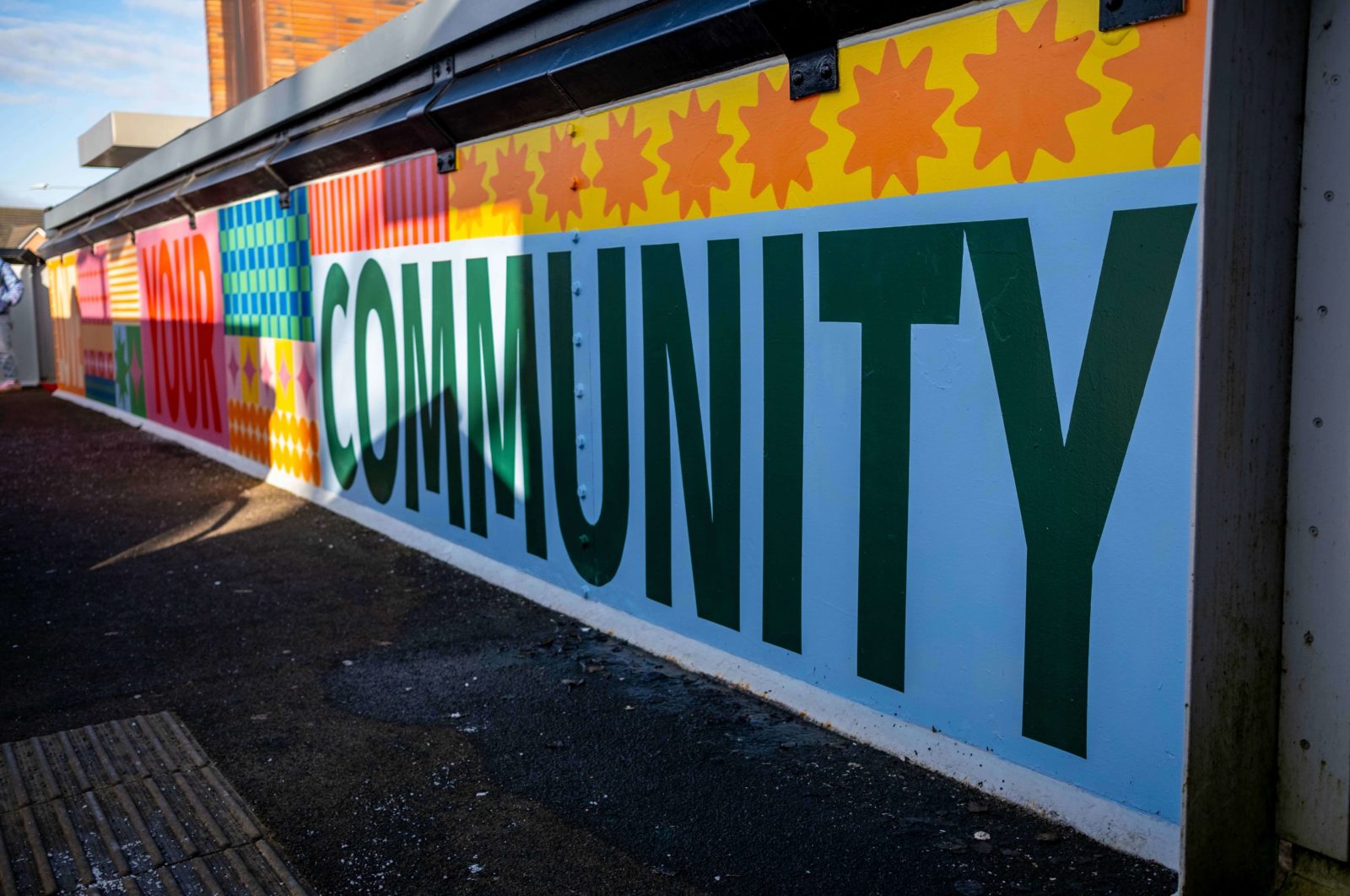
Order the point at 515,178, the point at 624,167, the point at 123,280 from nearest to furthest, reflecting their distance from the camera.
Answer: the point at 624,167, the point at 515,178, the point at 123,280

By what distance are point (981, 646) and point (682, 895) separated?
124 cm

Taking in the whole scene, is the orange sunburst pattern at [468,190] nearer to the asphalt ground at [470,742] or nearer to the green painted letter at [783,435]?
the asphalt ground at [470,742]

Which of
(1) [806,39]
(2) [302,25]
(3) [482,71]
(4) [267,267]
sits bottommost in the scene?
(4) [267,267]

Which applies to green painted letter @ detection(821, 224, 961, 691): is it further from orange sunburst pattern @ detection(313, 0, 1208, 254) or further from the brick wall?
the brick wall

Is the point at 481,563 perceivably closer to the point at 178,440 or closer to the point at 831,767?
the point at 831,767

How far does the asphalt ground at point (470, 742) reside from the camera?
2.92 m

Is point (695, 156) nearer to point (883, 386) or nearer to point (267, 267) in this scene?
point (883, 386)

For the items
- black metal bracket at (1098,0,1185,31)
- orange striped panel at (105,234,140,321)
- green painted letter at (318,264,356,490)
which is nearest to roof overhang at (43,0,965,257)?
black metal bracket at (1098,0,1185,31)

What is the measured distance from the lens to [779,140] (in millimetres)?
3998

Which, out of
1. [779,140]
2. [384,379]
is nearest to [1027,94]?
[779,140]

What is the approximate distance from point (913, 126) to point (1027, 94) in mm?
Answer: 438

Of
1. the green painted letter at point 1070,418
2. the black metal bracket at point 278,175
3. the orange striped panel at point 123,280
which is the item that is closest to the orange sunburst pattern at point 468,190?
the black metal bracket at point 278,175

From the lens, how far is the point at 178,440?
40.1 ft

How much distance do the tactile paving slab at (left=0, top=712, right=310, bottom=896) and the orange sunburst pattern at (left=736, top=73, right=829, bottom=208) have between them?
8.98ft
